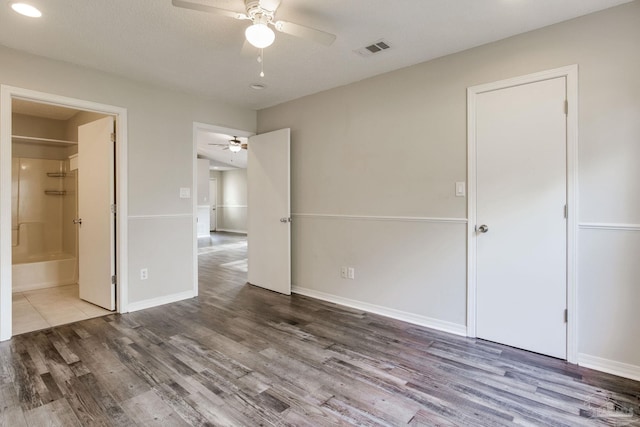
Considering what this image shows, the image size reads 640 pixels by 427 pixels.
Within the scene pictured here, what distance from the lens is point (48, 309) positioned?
11.6 ft

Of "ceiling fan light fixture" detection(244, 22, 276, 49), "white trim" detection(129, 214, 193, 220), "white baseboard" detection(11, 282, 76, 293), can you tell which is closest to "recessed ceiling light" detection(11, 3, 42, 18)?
"ceiling fan light fixture" detection(244, 22, 276, 49)

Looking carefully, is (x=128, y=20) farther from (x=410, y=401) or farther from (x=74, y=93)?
(x=410, y=401)

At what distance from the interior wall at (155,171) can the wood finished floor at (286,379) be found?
2.18ft

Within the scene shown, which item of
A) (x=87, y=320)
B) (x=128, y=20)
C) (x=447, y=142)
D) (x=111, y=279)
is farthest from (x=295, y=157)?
(x=87, y=320)

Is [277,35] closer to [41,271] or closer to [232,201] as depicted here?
[41,271]

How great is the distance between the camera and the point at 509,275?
2639mm

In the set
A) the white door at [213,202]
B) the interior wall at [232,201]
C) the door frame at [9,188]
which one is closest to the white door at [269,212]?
the door frame at [9,188]

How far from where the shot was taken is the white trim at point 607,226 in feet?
7.08

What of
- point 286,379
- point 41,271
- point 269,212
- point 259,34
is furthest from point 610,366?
point 41,271

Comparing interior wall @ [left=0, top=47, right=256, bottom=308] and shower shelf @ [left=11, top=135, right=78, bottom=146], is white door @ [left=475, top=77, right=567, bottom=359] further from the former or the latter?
shower shelf @ [left=11, top=135, right=78, bottom=146]

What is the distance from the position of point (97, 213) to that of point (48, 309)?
1162mm

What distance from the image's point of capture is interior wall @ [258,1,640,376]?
2.20 m

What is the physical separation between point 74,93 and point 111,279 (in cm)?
191

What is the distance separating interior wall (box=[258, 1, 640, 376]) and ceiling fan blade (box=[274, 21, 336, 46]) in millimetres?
1303
